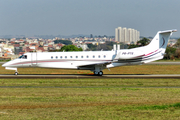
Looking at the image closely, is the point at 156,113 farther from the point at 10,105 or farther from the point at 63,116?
the point at 10,105

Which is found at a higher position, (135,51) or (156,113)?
(135,51)

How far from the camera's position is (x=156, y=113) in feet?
41.1

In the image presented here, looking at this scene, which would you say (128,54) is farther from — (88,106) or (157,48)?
(88,106)

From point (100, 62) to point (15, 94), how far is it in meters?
15.1

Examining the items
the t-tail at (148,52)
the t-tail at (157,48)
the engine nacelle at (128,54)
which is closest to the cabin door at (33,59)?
the t-tail at (148,52)

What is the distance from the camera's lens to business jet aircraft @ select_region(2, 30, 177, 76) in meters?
32.1

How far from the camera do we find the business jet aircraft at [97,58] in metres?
32.1

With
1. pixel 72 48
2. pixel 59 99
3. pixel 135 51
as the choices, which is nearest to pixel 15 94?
pixel 59 99

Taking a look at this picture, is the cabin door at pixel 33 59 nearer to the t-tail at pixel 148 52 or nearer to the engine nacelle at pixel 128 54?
the t-tail at pixel 148 52

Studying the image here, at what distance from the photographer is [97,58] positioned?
1276 inches

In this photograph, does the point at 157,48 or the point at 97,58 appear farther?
the point at 157,48

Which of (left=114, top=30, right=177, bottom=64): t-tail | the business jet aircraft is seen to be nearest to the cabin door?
the business jet aircraft

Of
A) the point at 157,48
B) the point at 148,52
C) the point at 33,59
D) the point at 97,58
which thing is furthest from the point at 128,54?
the point at 33,59

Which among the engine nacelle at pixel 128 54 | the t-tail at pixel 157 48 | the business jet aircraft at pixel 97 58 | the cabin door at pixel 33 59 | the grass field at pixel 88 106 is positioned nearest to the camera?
the grass field at pixel 88 106
